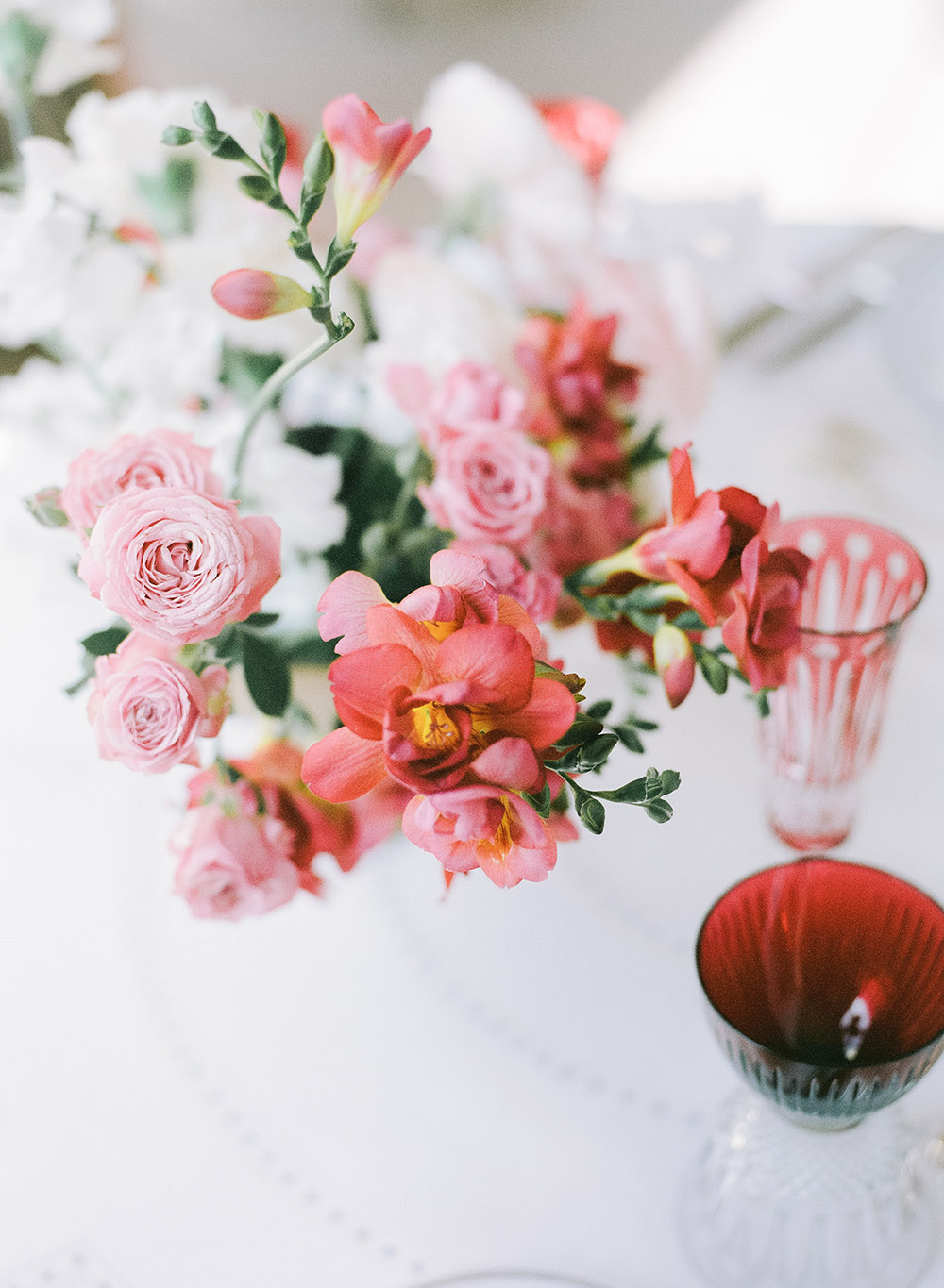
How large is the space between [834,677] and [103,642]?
1.06 feet

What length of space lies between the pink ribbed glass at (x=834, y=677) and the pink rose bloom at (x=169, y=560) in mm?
267

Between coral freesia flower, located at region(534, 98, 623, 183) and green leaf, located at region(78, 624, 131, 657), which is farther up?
coral freesia flower, located at region(534, 98, 623, 183)

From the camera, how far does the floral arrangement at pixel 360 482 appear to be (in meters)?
0.35

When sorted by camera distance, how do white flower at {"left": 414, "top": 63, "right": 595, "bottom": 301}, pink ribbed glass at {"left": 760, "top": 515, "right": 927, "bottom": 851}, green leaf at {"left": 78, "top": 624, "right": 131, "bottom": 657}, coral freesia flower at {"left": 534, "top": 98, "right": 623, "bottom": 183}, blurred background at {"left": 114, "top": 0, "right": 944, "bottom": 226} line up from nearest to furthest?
green leaf at {"left": 78, "top": 624, "right": 131, "bottom": 657}, pink ribbed glass at {"left": 760, "top": 515, "right": 927, "bottom": 851}, white flower at {"left": 414, "top": 63, "right": 595, "bottom": 301}, coral freesia flower at {"left": 534, "top": 98, "right": 623, "bottom": 183}, blurred background at {"left": 114, "top": 0, "right": 944, "bottom": 226}

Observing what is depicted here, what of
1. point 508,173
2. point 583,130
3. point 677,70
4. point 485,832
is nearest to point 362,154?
point 485,832

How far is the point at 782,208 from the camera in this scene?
120 centimetres

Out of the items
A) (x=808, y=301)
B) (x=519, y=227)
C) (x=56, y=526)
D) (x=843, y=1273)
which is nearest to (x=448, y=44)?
(x=808, y=301)

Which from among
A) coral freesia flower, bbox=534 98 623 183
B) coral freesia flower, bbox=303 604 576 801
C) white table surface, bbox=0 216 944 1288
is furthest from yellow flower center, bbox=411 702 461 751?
coral freesia flower, bbox=534 98 623 183

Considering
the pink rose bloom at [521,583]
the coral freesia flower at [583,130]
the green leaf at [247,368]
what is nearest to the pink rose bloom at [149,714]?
the pink rose bloom at [521,583]

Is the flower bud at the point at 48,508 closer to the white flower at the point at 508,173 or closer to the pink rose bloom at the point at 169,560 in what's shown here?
the pink rose bloom at the point at 169,560

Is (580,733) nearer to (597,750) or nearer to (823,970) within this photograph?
(597,750)

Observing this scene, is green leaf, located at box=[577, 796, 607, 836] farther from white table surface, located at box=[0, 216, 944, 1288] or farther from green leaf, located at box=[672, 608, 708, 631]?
white table surface, located at box=[0, 216, 944, 1288]

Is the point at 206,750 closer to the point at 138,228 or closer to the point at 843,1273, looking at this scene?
the point at 138,228

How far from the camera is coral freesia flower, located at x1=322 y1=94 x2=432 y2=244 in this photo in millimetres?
402
